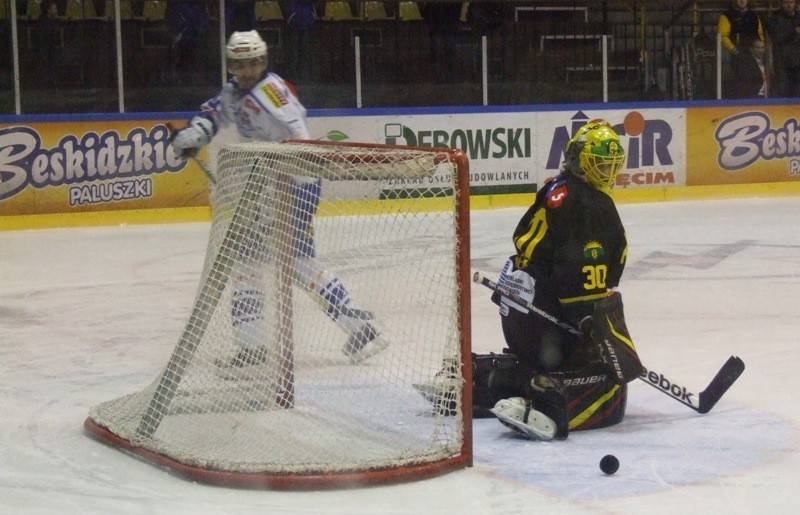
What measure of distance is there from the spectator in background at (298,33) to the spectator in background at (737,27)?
4.17m

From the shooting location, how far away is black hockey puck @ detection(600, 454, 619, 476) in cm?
322

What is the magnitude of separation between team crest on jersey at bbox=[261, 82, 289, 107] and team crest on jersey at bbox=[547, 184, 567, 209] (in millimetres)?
1257

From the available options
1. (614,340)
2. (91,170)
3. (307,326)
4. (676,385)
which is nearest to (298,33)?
(91,170)

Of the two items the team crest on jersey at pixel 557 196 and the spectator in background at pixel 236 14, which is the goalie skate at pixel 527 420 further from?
the spectator in background at pixel 236 14

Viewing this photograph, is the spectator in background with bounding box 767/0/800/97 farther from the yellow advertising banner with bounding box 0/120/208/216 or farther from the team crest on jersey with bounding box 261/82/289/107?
the team crest on jersey with bounding box 261/82/289/107

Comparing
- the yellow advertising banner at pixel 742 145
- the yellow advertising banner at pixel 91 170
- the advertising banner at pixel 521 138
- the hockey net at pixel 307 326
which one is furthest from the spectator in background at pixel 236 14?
the hockey net at pixel 307 326

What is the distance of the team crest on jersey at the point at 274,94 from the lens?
4.54 meters

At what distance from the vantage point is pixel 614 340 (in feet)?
11.8

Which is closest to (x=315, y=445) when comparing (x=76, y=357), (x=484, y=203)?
(x=76, y=357)

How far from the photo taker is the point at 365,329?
3840 millimetres

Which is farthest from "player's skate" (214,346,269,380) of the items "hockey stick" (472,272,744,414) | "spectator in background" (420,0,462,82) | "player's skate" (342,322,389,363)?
"spectator in background" (420,0,462,82)

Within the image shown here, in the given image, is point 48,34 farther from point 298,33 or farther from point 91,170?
point 298,33

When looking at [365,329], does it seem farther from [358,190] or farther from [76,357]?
[76,357]

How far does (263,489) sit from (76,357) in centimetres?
208
